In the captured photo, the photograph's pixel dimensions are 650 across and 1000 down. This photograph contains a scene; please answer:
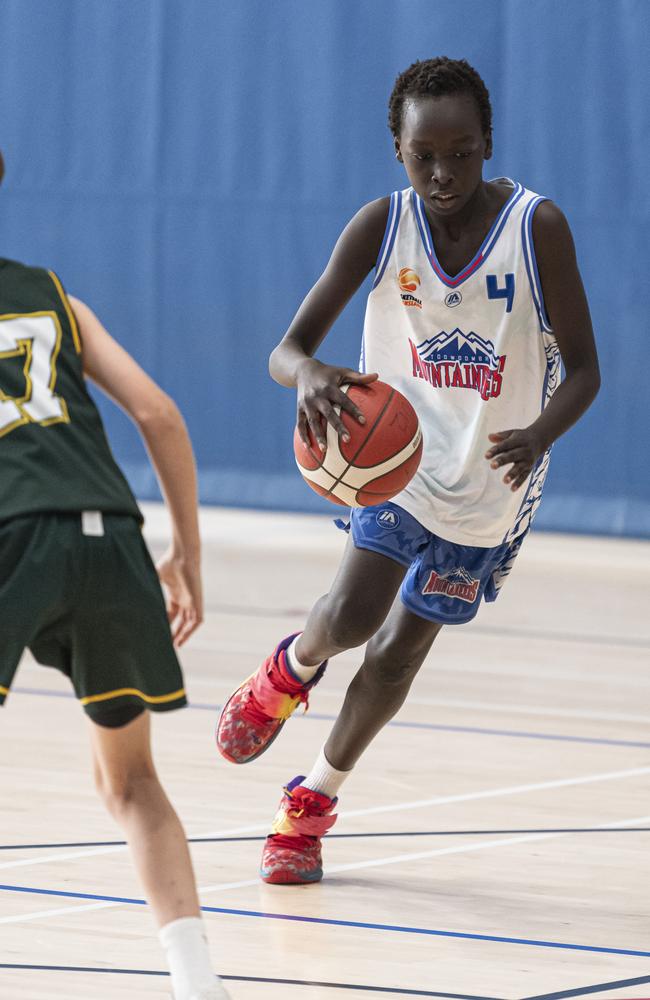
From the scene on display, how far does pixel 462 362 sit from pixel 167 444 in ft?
4.20

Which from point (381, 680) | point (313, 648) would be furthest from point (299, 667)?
point (381, 680)

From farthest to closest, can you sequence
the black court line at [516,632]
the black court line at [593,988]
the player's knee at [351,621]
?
1. the black court line at [516,632]
2. the player's knee at [351,621]
3. the black court line at [593,988]

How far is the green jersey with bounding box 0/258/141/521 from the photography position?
2221mm

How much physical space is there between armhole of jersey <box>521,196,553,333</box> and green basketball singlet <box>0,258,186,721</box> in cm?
126

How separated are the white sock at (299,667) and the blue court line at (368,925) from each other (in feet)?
1.80

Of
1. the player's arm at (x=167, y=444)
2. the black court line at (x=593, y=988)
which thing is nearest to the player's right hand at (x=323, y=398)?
the player's arm at (x=167, y=444)

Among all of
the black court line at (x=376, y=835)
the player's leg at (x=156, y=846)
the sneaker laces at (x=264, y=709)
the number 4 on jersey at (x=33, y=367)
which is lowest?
the black court line at (x=376, y=835)

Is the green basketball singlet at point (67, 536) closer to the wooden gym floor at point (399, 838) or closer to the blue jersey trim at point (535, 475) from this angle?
the wooden gym floor at point (399, 838)

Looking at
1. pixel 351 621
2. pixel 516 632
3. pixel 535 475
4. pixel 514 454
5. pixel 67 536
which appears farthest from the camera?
pixel 516 632

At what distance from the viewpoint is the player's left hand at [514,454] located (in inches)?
119

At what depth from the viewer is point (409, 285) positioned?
3418mm

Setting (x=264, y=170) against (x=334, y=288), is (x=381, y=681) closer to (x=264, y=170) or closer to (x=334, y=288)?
(x=334, y=288)

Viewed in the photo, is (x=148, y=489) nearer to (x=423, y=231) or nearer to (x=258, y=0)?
(x=258, y=0)

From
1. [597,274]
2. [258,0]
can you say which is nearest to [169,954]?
[597,274]
